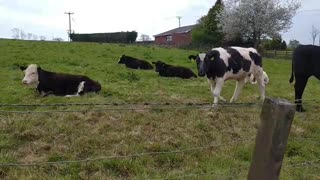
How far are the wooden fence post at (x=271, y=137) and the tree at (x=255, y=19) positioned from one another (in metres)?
46.0

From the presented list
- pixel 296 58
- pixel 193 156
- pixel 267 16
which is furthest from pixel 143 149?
pixel 267 16

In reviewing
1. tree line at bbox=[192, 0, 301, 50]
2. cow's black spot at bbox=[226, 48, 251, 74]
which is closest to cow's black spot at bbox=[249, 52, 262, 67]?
cow's black spot at bbox=[226, 48, 251, 74]

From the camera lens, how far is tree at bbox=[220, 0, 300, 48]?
4881 centimetres

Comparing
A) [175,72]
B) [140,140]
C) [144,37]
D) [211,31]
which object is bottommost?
[140,140]

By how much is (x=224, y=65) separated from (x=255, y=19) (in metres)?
40.6

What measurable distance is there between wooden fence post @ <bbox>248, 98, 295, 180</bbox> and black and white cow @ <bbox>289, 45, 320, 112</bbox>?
24.8 ft

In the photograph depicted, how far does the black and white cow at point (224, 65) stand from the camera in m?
10.5

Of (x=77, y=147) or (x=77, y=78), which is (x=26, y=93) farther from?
(x=77, y=147)

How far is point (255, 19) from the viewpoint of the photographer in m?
49.3

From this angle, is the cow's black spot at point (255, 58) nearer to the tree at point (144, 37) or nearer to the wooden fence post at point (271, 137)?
the wooden fence post at point (271, 137)

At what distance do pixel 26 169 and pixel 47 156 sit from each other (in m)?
0.70

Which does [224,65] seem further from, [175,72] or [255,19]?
[255,19]

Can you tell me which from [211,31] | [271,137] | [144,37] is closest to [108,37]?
[211,31]

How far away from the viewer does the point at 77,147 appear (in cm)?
654
